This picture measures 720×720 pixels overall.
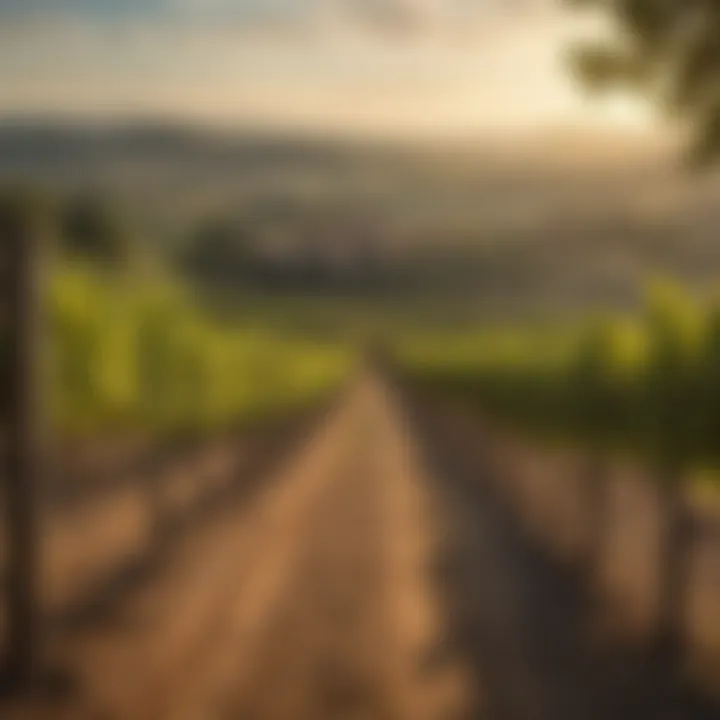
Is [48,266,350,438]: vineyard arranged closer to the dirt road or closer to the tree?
the dirt road

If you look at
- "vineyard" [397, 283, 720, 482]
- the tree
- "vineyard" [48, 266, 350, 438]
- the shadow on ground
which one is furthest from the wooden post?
the tree

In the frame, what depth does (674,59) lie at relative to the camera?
226 centimetres

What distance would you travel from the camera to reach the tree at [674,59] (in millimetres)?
2176

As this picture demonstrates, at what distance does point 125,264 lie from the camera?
230 centimetres

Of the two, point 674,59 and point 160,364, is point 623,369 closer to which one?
point 674,59

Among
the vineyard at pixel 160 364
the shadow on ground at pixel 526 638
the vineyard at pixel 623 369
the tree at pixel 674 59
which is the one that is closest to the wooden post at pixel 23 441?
the vineyard at pixel 160 364

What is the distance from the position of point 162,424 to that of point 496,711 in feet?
6.21

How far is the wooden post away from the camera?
219 centimetres

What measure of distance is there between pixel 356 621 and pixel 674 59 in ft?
4.61

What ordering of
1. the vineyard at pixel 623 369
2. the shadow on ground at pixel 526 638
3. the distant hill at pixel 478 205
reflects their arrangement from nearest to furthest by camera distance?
the distant hill at pixel 478 205, the shadow on ground at pixel 526 638, the vineyard at pixel 623 369

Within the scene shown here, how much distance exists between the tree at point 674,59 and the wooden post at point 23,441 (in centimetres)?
119

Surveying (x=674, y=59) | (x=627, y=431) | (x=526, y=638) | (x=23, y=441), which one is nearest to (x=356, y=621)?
(x=526, y=638)

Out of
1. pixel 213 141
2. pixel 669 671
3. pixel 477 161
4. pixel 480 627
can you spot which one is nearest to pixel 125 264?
pixel 213 141

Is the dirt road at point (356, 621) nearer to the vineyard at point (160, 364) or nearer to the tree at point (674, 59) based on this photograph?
the vineyard at point (160, 364)
